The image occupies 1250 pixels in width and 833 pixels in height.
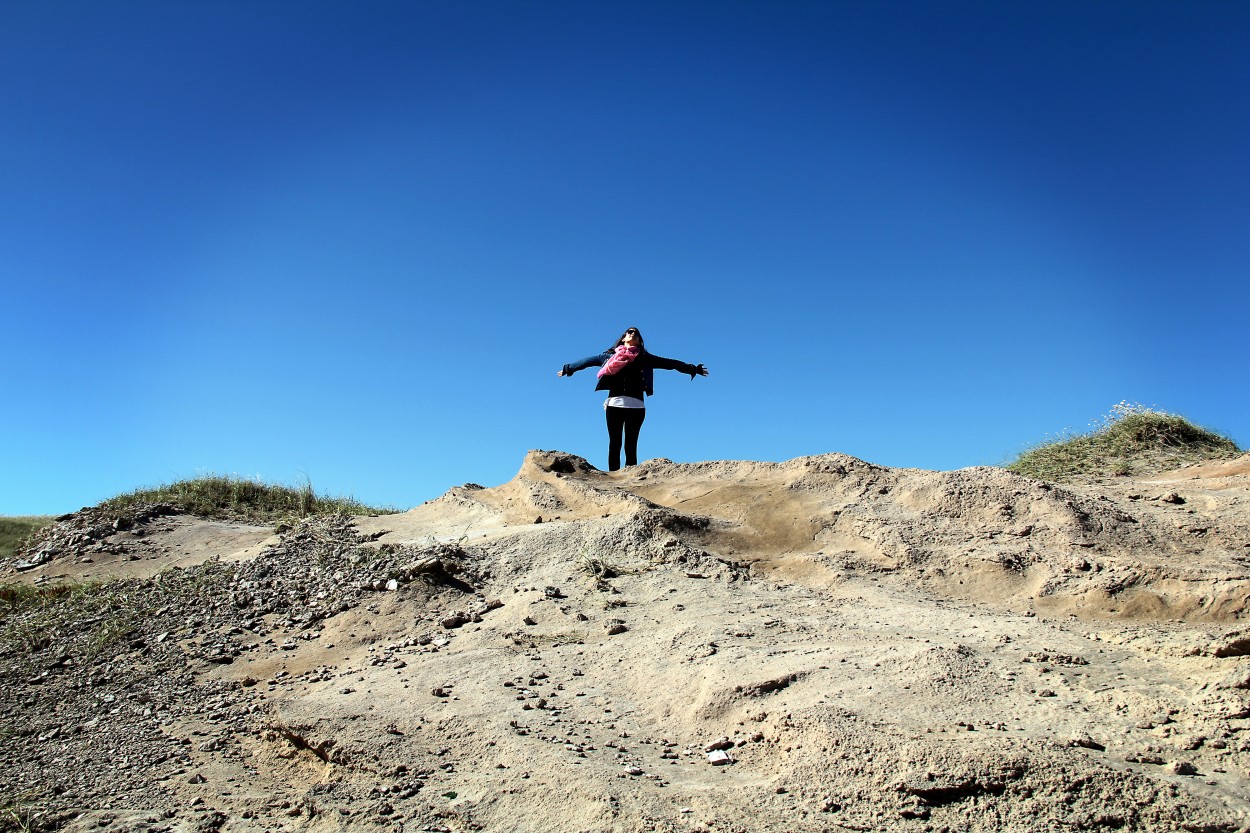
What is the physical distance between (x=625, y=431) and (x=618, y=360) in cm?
76

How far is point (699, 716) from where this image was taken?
4438 millimetres

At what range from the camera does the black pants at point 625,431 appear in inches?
407

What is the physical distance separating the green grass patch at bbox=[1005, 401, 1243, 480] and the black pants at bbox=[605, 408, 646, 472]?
431cm

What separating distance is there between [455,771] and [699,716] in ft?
3.63

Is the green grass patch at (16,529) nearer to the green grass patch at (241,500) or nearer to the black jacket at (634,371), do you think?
the green grass patch at (241,500)

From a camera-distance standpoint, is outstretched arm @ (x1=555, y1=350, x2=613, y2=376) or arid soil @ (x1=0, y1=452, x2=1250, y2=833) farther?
outstretched arm @ (x1=555, y1=350, x2=613, y2=376)

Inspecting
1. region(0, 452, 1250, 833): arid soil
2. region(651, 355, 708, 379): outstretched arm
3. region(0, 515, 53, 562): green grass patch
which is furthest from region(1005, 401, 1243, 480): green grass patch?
region(0, 515, 53, 562): green grass patch

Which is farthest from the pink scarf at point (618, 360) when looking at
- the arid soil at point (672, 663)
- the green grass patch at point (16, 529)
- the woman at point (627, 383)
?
the green grass patch at point (16, 529)

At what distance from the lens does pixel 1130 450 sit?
11.0 metres

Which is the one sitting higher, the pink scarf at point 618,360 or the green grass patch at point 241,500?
the pink scarf at point 618,360

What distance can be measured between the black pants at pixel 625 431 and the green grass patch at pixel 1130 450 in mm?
4315

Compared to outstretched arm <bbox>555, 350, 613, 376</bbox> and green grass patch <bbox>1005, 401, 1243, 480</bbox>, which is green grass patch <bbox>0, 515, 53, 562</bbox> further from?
green grass patch <bbox>1005, 401, 1243, 480</bbox>

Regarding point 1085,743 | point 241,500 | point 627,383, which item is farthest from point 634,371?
point 1085,743

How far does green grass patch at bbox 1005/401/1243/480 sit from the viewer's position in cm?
1045
